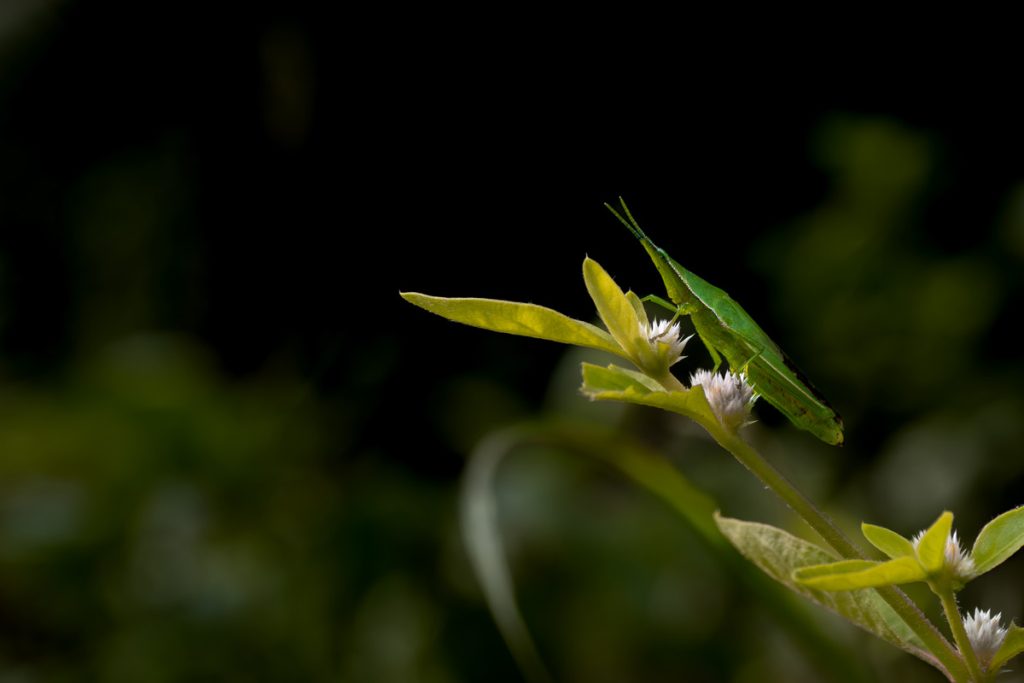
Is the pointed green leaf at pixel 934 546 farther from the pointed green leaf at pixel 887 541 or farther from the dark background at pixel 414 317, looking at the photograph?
the dark background at pixel 414 317

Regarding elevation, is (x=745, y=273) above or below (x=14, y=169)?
above

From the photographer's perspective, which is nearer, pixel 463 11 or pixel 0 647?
pixel 0 647

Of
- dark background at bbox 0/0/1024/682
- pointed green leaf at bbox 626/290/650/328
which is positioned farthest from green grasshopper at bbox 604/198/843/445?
dark background at bbox 0/0/1024/682

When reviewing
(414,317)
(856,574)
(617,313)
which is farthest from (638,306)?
(414,317)

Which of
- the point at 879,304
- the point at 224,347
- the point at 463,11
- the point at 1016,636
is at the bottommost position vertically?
the point at 224,347

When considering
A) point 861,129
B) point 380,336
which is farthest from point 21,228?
point 861,129

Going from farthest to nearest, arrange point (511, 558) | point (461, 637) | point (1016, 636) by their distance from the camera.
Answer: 1. point (511, 558)
2. point (461, 637)
3. point (1016, 636)

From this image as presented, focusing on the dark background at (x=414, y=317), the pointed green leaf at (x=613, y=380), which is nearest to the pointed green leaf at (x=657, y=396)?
the pointed green leaf at (x=613, y=380)

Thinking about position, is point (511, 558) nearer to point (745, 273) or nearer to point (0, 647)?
point (0, 647)

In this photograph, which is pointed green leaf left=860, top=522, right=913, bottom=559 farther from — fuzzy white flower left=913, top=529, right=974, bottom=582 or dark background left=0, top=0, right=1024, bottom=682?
dark background left=0, top=0, right=1024, bottom=682
